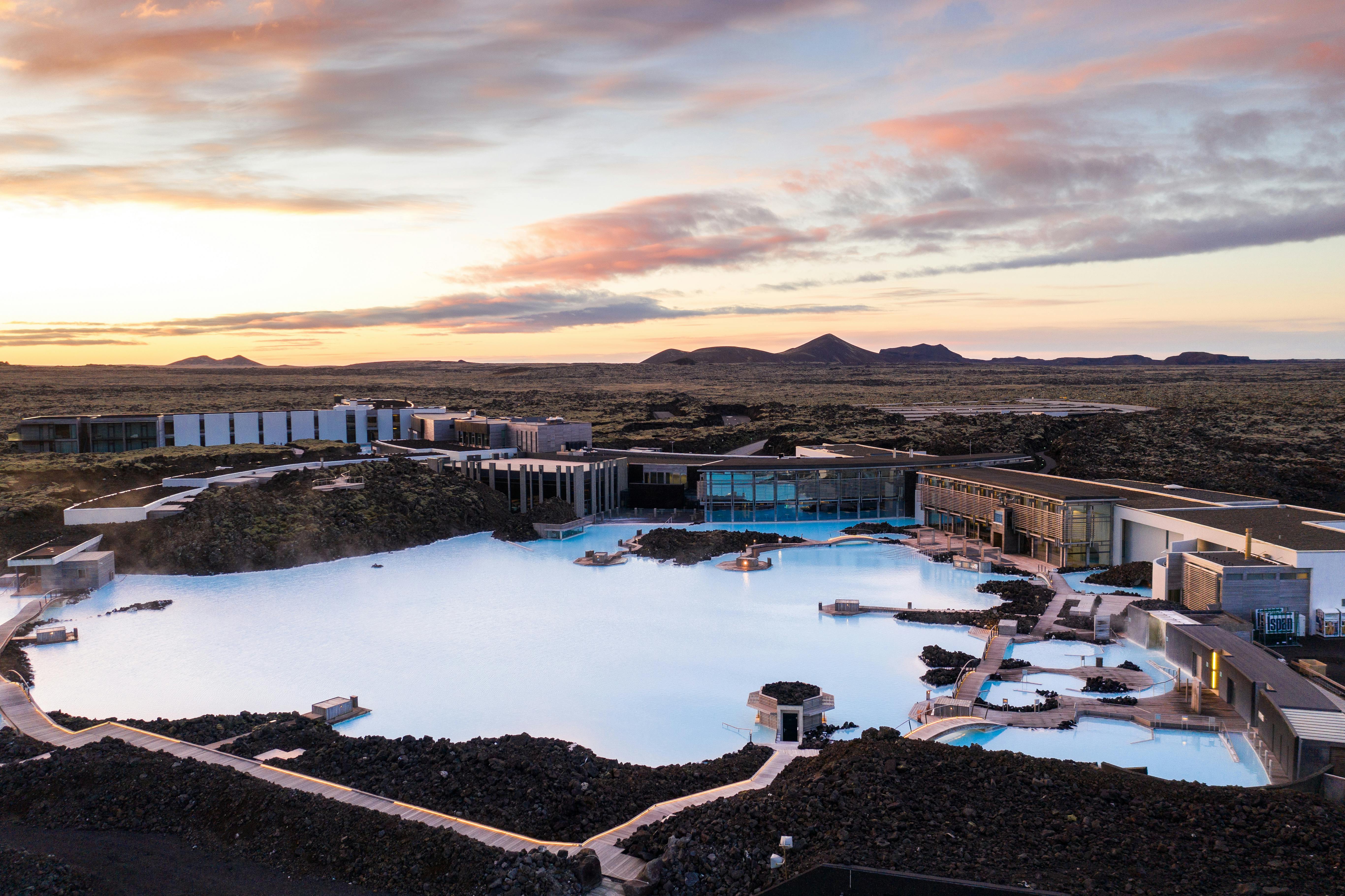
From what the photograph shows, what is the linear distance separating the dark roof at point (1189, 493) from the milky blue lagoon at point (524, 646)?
34.5 feet

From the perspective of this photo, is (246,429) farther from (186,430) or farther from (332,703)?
(332,703)

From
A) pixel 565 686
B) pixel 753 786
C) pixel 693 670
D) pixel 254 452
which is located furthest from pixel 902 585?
pixel 254 452

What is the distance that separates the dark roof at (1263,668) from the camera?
58.3 feet

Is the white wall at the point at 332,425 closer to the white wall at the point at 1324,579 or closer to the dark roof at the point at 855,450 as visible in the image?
the dark roof at the point at 855,450

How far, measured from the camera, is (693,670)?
25.3 meters

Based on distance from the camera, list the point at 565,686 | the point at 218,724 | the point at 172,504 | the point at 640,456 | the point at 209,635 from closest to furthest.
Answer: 1. the point at 218,724
2. the point at 565,686
3. the point at 209,635
4. the point at 172,504
5. the point at 640,456

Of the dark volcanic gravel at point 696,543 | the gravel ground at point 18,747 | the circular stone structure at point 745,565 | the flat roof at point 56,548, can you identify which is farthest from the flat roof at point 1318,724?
the flat roof at point 56,548

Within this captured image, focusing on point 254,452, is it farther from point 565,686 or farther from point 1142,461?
point 1142,461

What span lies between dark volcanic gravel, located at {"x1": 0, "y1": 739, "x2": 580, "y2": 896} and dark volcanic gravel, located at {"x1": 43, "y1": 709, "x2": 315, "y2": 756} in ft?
5.81

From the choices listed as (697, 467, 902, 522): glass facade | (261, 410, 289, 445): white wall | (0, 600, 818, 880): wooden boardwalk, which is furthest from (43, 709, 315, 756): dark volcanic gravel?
(261, 410, 289, 445): white wall

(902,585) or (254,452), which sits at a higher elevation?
(254,452)

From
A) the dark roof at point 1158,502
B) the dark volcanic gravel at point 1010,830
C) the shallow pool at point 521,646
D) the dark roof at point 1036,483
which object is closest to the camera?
the dark volcanic gravel at point 1010,830

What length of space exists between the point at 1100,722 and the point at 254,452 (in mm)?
55576

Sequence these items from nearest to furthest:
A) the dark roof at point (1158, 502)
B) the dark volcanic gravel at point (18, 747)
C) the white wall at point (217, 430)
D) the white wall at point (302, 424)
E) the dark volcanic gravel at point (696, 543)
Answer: the dark volcanic gravel at point (18, 747) → the dark roof at point (1158, 502) → the dark volcanic gravel at point (696, 543) → the white wall at point (217, 430) → the white wall at point (302, 424)
